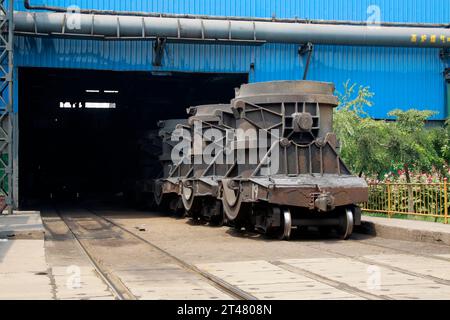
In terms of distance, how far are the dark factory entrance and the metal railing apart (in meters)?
10.4

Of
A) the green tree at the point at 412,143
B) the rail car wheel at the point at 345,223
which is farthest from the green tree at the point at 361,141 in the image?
the rail car wheel at the point at 345,223

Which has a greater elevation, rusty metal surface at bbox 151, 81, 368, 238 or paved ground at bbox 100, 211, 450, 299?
rusty metal surface at bbox 151, 81, 368, 238

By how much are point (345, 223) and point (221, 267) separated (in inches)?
184

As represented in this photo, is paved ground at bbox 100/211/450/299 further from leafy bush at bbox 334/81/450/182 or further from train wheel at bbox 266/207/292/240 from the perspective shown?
leafy bush at bbox 334/81/450/182

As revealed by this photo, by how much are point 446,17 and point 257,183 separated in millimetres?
17070

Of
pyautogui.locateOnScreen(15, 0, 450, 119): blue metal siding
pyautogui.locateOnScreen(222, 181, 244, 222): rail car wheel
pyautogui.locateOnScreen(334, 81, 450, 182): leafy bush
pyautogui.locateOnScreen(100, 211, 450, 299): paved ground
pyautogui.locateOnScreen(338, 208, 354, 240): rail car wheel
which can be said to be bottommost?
pyautogui.locateOnScreen(100, 211, 450, 299): paved ground

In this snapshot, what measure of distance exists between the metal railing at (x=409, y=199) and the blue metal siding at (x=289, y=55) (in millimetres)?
9112

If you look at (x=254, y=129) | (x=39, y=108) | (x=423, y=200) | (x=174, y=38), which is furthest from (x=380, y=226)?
(x=39, y=108)

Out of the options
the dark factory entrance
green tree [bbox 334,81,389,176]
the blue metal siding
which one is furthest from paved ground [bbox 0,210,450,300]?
the dark factory entrance

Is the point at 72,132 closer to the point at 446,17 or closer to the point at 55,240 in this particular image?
the point at 446,17

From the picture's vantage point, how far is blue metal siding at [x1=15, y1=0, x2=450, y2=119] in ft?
77.3

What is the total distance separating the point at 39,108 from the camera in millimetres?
38406

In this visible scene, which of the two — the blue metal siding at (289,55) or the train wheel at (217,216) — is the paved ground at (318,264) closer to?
the train wheel at (217,216)

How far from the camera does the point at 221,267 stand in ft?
31.9
